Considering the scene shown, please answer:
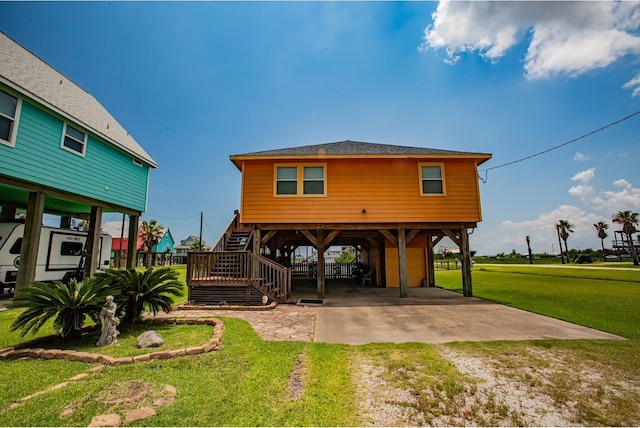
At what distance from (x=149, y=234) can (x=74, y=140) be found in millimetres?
29189

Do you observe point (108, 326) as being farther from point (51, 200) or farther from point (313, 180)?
point (51, 200)

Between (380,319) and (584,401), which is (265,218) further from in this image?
(584,401)

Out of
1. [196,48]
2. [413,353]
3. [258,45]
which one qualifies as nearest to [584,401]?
[413,353]

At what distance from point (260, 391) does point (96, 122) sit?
13.3m

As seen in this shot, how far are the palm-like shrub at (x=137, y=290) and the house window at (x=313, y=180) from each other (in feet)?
19.5

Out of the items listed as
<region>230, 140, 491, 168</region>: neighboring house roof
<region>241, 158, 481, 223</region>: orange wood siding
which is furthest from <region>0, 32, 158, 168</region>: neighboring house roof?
<region>241, 158, 481, 223</region>: orange wood siding

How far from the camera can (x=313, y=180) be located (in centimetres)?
1061

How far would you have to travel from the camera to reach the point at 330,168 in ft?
34.9

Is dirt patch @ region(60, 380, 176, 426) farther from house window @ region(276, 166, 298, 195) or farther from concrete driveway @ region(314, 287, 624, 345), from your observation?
house window @ region(276, 166, 298, 195)

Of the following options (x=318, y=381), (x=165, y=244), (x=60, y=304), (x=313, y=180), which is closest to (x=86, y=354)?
(x=60, y=304)

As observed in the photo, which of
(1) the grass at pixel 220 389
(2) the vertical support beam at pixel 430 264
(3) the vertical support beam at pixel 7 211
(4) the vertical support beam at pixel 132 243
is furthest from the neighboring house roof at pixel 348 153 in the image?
(3) the vertical support beam at pixel 7 211

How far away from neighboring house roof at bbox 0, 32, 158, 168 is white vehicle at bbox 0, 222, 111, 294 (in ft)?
14.7

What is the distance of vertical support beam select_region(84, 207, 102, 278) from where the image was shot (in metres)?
10.8

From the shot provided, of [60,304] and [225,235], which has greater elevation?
[225,235]
